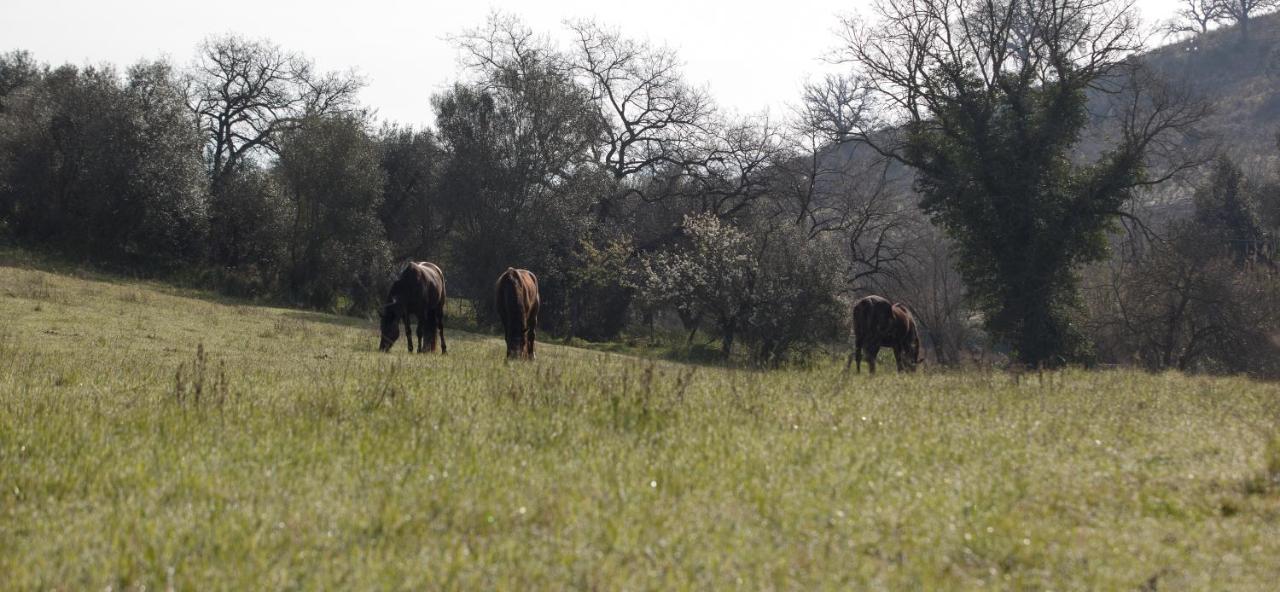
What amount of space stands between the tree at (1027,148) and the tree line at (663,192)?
Result: 0.08 m

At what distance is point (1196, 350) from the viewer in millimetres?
31141

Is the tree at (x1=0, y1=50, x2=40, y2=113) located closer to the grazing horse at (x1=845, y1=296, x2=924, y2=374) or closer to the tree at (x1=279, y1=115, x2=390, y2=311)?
the tree at (x1=279, y1=115, x2=390, y2=311)

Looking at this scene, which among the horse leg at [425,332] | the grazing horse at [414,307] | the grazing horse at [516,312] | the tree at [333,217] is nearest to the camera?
the grazing horse at [516,312]

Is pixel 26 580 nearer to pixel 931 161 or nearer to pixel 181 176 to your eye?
pixel 931 161

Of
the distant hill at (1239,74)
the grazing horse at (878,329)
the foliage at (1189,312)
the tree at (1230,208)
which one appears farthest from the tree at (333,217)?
the distant hill at (1239,74)

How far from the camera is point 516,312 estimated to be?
1991 centimetres

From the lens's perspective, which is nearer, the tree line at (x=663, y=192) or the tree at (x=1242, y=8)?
the tree line at (x=663, y=192)

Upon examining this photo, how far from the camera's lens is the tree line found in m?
31.8

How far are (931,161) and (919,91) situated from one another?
247 centimetres

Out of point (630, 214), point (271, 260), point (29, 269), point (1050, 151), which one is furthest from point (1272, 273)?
point (29, 269)

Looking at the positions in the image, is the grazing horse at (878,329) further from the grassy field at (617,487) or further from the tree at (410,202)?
the tree at (410,202)

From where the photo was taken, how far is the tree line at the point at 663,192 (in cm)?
3177

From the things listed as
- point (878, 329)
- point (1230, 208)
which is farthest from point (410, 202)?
point (1230, 208)

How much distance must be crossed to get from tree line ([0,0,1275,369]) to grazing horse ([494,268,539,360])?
15.0 m
